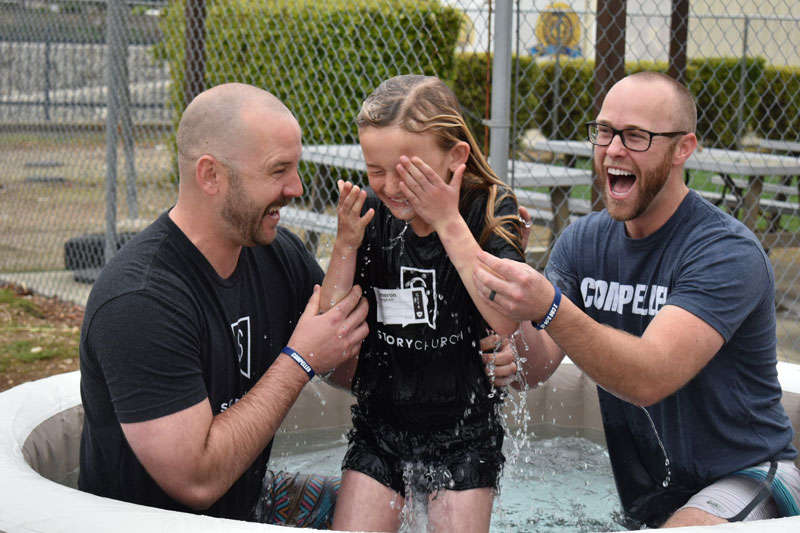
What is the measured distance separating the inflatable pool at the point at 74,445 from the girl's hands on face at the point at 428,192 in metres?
0.86

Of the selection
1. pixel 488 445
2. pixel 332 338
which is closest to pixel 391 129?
pixel 332 338

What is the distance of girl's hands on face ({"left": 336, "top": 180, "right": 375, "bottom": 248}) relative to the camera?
2.50 metres

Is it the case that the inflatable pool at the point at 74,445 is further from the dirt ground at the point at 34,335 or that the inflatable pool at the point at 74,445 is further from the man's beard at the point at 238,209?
the dirt ground at the point at 34,335

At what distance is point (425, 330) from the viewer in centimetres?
269

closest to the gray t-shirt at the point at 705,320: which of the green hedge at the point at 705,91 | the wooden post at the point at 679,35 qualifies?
the wooden post at the point at 679,35

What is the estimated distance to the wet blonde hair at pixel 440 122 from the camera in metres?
2.49

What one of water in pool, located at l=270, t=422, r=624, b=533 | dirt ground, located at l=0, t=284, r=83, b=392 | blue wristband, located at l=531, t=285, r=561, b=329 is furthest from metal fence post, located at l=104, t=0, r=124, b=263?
blue wristband, located at l=531, t=285, r=561, b=329

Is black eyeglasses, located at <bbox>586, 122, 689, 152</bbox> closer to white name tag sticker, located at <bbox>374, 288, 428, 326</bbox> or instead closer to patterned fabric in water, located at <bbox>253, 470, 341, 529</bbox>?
white name tag sticker, located at <bbox>374, 288, 428, 326</bbox>

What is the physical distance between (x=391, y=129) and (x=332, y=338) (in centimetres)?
59

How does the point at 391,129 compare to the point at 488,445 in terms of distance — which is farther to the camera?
the point at 488,445

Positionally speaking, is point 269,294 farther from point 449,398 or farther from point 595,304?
point 595,304

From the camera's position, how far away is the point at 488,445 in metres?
2.70

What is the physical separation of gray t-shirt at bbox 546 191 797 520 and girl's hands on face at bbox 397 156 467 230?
670 millimetres

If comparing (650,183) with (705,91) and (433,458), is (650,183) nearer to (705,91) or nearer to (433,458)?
(433,458)
